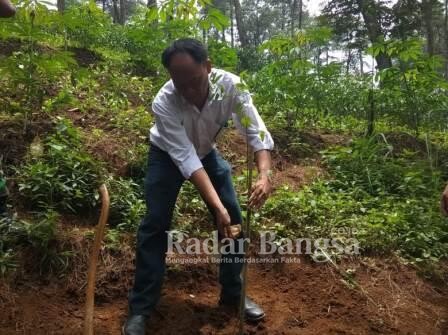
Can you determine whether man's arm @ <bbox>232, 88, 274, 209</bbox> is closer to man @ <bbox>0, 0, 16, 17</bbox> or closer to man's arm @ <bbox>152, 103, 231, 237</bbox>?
man's arm @ <bbox>152, 103, 231, 237</bbox>

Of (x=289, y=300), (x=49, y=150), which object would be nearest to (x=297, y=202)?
(x=289, y=300)

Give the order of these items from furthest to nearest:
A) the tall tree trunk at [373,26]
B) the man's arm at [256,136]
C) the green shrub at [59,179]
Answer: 1. the tall tree trunk at [373,26]
2. the green shrub at [59,179]
3. the man's arm at [256,136]

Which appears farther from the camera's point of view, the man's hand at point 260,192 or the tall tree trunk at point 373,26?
the tall tree trunk at point 373,26

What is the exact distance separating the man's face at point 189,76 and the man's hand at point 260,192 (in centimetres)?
59

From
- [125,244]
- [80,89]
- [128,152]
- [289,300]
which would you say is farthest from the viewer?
[80,89]

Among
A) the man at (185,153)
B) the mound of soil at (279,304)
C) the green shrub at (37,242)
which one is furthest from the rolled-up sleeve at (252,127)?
the green shrub at (37,242)

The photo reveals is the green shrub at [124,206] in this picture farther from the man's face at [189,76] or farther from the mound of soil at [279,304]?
the man's face at [189,76]

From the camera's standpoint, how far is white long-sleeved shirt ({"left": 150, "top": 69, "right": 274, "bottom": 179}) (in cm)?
218

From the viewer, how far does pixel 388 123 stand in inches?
233

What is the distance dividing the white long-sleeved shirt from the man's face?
0.04 metres

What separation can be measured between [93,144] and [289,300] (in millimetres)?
2273

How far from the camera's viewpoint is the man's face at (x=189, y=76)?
2043mm

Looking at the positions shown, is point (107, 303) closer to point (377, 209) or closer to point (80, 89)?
point (377, 209)

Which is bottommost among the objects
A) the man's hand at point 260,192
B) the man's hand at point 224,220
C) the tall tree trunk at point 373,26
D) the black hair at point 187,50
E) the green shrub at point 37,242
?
the green shrub at point 37,242
